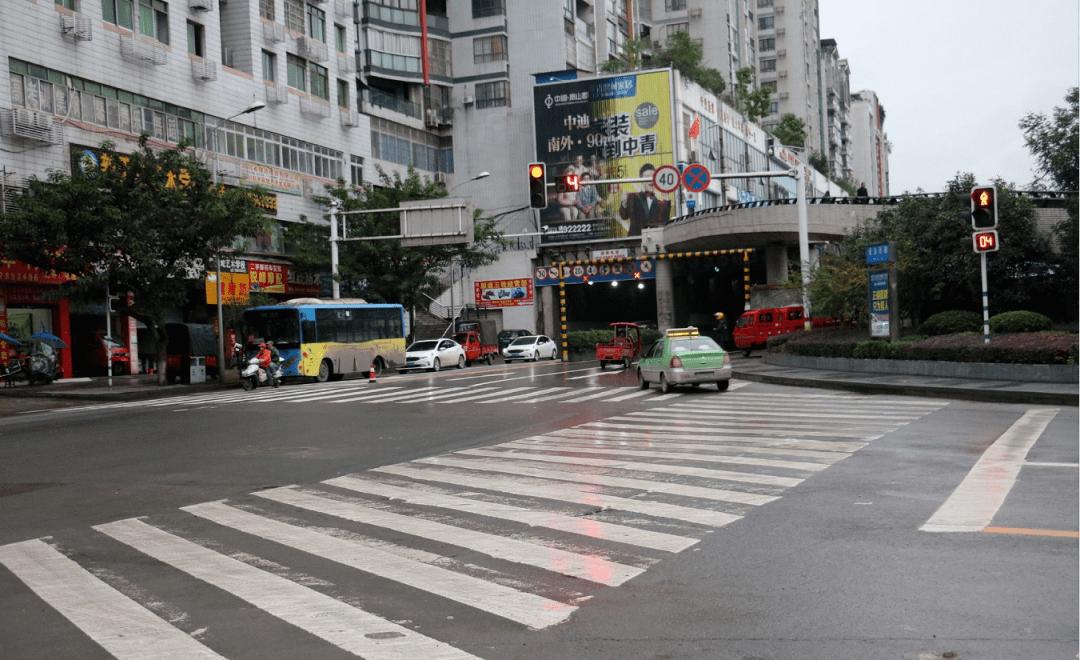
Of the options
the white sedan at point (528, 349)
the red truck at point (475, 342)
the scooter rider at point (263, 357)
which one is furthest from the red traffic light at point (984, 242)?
the white sedan at point (528, 349)

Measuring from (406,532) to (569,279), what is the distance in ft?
174

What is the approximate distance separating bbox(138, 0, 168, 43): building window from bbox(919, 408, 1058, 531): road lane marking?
38.3 m

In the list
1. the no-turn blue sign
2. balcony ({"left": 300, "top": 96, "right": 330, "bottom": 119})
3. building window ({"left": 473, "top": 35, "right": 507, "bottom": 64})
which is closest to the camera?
the no-turn blue sign

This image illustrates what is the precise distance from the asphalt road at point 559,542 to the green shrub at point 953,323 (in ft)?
42.1

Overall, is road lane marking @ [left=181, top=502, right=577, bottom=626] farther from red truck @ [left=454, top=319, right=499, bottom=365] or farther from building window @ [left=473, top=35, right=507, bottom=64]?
building window @ [left=473, top=35, right=507, bottom=64]

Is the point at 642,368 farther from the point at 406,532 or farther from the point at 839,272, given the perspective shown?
the point at 406,532

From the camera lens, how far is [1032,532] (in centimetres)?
785

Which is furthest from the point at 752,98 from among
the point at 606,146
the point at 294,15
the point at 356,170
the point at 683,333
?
the point at 683,333

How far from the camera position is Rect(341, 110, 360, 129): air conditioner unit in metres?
A: 55.9

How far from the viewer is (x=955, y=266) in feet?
110

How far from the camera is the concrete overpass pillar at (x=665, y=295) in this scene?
61.6m

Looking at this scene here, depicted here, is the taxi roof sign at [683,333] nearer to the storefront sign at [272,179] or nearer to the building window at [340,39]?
the storefront sign at [272,179]

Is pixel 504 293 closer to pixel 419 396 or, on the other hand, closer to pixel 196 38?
pixel 196 38

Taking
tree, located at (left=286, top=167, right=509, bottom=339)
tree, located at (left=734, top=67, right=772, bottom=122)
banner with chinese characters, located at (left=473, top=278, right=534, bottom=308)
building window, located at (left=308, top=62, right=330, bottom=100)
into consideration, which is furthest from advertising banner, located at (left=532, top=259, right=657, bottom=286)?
tree, located at (left=734, top=67, right=772, bottom=122)
